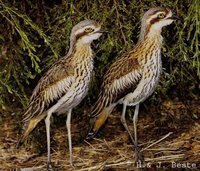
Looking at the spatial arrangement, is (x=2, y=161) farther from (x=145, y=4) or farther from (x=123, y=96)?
(x=145, y=4)

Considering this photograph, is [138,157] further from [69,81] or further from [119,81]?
[69,81]

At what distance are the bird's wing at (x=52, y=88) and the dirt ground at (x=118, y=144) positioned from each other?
21.4 inches

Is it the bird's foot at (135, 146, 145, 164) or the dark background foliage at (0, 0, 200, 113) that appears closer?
the bird's foot at (135, 146, 145, 164)

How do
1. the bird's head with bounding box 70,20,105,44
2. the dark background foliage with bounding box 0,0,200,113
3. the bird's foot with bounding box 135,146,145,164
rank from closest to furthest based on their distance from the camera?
the bird's head with bounding box 70,20,105,44 → the bird's foot with bounding box 135,146,145,164 → the dark background foliage with bounding box 0,0,200,113

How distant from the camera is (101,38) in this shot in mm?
7082

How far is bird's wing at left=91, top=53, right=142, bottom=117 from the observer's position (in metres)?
6.02

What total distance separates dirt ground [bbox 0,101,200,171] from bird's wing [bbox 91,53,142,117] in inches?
18.6

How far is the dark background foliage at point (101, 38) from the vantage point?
6.70 m

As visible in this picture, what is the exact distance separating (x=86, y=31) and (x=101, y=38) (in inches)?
46.7

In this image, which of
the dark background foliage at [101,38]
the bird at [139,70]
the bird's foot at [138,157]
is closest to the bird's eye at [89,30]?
the bird at [139,70]

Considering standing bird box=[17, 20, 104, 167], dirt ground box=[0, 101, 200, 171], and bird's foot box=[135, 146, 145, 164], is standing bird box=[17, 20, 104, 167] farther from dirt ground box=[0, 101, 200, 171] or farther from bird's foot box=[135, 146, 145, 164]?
→ bird's foot box=[135, 146, 145, 164]

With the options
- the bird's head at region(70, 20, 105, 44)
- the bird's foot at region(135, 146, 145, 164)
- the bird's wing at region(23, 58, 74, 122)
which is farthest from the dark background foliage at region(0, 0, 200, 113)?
the bird's foot at region(135, 146, 145, 164)

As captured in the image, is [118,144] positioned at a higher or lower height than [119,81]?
lower

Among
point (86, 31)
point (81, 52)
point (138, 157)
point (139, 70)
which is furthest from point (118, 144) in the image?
point (86, 31)
